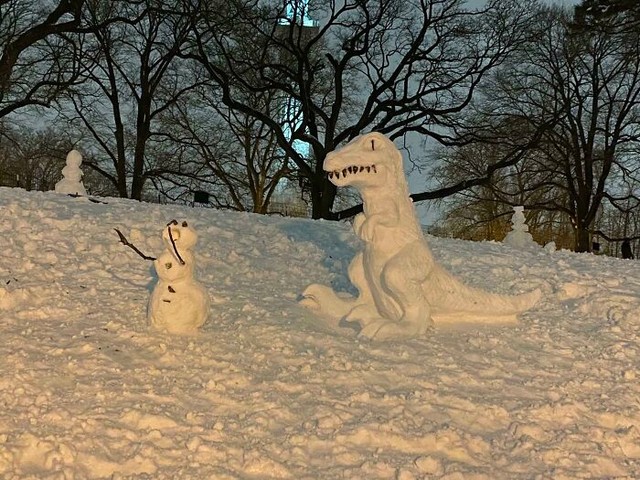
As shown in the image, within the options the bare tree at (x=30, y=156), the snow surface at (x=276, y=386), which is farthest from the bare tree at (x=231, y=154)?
the snow surface at (x=276, y=386)

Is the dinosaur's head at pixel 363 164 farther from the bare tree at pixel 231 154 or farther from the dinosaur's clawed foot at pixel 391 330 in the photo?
the bare tree at pixel 231 154

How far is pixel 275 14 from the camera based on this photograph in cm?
1816

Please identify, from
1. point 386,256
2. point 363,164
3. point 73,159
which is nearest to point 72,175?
point 73,159

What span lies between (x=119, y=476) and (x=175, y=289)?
181 cm

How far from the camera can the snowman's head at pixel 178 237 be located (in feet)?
14.5

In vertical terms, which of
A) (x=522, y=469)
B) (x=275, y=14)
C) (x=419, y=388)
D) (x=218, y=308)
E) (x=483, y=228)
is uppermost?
(x=275, y=14)

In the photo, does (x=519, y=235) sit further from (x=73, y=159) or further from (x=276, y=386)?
(x=276, y=386)

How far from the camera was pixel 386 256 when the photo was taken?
483cm

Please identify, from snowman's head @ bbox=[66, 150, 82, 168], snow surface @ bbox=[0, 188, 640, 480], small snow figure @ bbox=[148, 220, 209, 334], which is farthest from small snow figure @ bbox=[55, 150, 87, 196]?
small snow figure @ bbox=[148, 220, 209, 334]

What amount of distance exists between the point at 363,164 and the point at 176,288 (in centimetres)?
171

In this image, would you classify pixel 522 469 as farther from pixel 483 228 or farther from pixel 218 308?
pixel 483 228

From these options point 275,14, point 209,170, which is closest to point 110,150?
point 209,170

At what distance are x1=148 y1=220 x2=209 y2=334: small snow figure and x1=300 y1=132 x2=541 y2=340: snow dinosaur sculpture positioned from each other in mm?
1122

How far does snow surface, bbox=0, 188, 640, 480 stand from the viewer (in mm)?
3043
